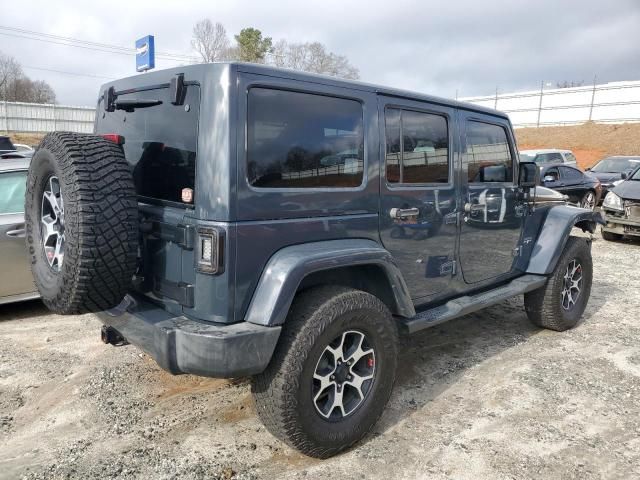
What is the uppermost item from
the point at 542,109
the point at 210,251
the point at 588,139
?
the point at 542,109

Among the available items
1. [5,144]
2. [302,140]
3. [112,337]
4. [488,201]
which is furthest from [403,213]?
[5,144]

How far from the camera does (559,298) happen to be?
462cm

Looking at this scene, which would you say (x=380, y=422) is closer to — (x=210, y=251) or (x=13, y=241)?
(x=210, y=251)

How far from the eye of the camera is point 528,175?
4395mm

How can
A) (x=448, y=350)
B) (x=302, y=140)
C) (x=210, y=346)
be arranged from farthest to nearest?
(x=448, y=350), (x=302, y=140), (x=210, y=346)

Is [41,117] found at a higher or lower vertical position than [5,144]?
higher

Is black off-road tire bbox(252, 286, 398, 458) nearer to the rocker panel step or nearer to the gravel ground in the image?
the gravel ground

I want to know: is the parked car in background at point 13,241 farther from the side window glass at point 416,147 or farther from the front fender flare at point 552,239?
the front fender flare at point 552,239

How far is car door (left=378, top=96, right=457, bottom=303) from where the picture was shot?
3160 millimetres

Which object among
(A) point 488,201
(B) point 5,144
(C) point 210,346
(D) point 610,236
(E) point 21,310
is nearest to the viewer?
(C) point 210,346

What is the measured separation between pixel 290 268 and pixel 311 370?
556mm

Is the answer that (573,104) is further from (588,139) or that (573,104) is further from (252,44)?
(252,44)

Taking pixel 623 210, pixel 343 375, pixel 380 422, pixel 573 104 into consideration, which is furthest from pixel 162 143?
pixel 573 104

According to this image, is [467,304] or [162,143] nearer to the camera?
[162,143]
